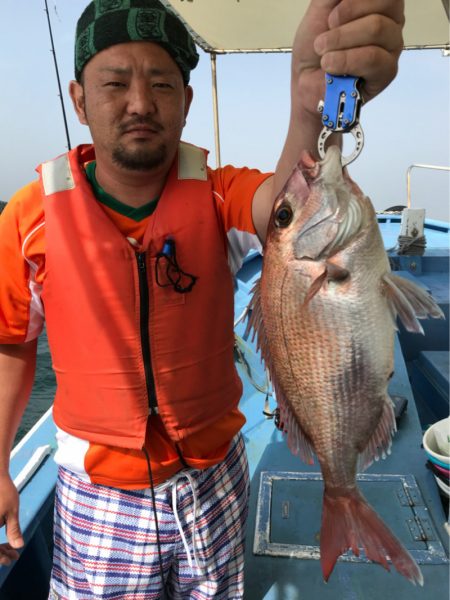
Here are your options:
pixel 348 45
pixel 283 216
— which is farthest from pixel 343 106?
pixel 283 216

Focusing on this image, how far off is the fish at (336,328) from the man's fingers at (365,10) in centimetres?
29

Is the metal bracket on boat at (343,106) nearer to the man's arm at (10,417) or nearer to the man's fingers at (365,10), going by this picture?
the man's fingers at (365,10)

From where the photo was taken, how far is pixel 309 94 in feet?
4.30

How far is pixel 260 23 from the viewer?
15.1 feet

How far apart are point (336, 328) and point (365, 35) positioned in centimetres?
71

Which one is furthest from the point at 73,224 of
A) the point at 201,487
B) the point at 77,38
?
the point at 201,487

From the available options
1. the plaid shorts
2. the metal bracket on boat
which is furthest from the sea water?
the metal bracket on boat

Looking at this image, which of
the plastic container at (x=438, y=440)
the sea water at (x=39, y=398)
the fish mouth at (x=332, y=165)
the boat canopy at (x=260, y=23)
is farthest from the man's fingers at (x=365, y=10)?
the sea water at (x=39, y=398)

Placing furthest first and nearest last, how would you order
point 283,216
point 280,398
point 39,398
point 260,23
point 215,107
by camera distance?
point 39,398, point 215,107, point 260,23, point 280,398, point 283,216

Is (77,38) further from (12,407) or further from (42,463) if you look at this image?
(42,463)

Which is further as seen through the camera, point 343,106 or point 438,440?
point 438,440

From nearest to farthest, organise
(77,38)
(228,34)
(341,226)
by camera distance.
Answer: (341,226), (77,38), (228,34)

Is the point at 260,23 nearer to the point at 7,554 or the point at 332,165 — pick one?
the point at 332,165

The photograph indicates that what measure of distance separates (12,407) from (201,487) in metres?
0.81
